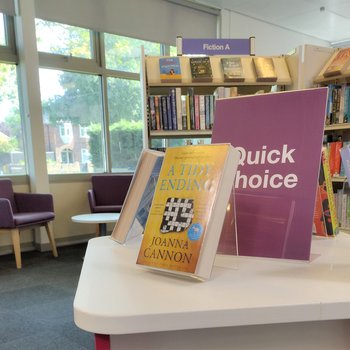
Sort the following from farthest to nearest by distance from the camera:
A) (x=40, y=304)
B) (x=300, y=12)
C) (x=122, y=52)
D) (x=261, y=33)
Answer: (x=261, y=33) < (x=300, y=12) < (x=122, y=52) < (x=40, y=304)

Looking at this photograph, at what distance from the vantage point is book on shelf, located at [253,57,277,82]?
2.51 m

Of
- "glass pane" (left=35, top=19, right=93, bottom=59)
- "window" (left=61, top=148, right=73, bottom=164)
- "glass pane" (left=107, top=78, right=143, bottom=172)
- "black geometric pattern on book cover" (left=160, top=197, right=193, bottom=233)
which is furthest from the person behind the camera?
"glass pane" (left=107, top=78, right=143, bottom=172)

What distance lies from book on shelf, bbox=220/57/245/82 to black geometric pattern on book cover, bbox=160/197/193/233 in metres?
2.14

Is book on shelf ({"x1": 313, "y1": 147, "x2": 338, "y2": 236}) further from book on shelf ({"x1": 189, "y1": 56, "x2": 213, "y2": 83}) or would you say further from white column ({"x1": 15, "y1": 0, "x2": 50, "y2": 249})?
white column ({"x1": 15, "y1": 0, "x2": 50, "y2": 249})

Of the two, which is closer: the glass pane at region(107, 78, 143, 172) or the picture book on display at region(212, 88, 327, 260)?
the picture book on display at region(212, 88, 327, 260)

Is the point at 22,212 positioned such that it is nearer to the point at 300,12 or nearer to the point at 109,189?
the point at 109,189

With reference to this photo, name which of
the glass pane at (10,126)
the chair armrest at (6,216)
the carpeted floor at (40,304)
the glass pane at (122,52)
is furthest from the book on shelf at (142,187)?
the glass pane at (122,52)

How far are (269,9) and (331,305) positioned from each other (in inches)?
225

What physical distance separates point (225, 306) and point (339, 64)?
8.21ft

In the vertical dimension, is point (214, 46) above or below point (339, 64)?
above

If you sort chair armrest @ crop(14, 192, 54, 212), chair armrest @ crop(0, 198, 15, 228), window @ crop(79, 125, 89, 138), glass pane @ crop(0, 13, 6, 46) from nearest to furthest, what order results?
chair armrest @ crop(0, 198, 15, 228) → chair armrest @ crop(14, 192, 54, 212) → glass pane @ crop(0, 13, 6, 46) → window @ crop(79, 125, 89, 138)

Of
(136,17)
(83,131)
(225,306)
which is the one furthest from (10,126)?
(225,306)

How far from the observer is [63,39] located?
4.07m

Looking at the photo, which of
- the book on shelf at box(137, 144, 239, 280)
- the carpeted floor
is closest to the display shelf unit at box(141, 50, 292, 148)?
the carpeted floor
